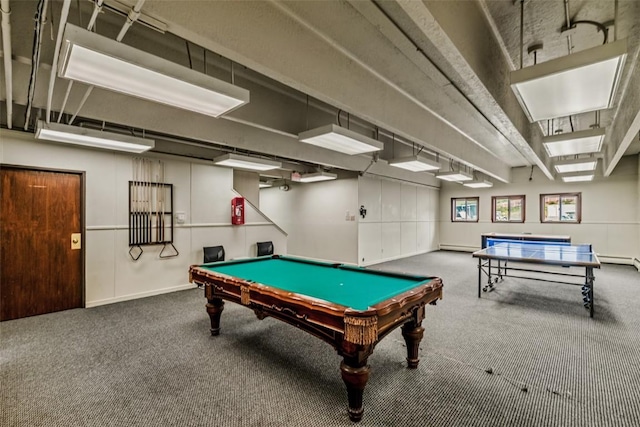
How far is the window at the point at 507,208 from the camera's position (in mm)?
9945

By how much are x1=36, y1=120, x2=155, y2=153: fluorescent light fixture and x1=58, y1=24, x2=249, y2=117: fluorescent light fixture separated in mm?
1776

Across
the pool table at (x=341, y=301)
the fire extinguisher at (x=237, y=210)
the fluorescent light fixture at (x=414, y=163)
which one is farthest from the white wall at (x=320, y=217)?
the pool table at (x=341, y=301)

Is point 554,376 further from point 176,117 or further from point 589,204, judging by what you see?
point 589,204

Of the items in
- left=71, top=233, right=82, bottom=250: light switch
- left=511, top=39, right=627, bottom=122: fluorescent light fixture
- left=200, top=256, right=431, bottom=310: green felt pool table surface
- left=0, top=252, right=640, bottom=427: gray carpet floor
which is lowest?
left=0, top=252, right=640, bottom=427: gray carpet floor

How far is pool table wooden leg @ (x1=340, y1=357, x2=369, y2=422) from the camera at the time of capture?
1.98 metres

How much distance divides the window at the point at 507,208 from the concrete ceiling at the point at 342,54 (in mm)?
6139

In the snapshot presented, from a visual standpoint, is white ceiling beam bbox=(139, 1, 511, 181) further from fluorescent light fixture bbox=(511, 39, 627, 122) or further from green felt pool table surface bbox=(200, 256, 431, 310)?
green felt pool table surface bbox=(200, 256, 431, 310)

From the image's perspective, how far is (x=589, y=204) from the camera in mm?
8750

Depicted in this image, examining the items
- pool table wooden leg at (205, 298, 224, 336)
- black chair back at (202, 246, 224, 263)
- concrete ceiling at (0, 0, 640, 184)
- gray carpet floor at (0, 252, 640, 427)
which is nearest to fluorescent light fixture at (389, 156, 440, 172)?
concrete ceiling at (0, 0, 640, 184)

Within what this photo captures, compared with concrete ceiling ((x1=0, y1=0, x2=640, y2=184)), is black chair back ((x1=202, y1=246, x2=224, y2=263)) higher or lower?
lower

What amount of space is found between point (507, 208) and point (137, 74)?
37.3 feet

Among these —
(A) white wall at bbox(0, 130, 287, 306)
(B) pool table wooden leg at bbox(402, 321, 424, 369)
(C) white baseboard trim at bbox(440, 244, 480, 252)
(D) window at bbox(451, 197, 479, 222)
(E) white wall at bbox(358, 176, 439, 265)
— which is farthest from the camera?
(D) window at bbox(451, 197, 479, 222)

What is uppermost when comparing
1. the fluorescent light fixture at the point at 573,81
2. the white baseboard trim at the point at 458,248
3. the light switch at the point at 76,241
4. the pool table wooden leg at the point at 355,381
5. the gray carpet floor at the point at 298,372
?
the fluorescent light fixture at the point at 573,81

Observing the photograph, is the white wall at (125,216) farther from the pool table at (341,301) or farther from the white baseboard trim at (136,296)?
the pool table at (341,301)
